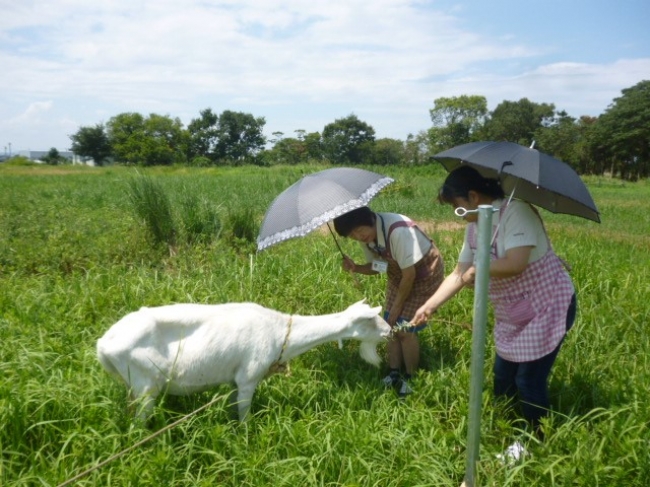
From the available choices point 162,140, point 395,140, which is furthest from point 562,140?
point 162,140

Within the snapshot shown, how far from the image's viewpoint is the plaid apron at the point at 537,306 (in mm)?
2516

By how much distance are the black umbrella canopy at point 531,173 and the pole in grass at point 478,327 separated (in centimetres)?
Result: 31

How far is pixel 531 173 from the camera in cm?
221

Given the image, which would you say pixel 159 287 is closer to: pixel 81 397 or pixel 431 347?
pixel 81 397

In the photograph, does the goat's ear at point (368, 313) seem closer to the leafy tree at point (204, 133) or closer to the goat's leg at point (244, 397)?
the goat's leg at point (244, 397)

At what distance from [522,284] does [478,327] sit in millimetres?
658

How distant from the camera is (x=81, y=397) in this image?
264 centimetres

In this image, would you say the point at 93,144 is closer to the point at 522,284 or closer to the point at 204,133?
the point at 204,133

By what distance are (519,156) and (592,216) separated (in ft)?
1.70

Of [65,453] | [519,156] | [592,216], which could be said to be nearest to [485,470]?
[592,216]

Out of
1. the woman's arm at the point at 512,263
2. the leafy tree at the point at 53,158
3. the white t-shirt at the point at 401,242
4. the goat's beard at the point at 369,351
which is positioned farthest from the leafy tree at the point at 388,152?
the woman's arm at the point at 512,263

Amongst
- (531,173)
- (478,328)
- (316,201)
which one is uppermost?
(531,173)

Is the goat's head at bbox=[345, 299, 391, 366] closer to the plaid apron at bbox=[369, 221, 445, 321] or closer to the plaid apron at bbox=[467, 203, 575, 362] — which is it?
the plaid apron at bbox=[369, 221, 445, 321]

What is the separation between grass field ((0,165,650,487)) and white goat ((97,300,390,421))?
0.19 meters
